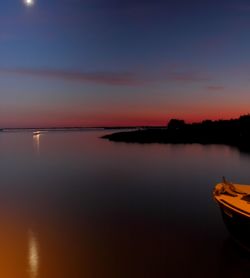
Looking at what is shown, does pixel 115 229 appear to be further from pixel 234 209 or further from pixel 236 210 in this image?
pixel 236 210

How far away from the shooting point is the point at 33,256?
13.1m

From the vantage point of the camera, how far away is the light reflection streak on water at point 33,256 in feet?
38.7

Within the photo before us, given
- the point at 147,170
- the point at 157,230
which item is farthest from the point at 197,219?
the point at 147,170

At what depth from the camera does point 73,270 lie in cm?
1169

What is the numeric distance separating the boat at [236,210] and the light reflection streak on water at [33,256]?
26.4 feet

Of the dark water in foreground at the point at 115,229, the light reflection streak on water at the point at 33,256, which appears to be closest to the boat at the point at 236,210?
the dark water in foreground at the point at 115,229

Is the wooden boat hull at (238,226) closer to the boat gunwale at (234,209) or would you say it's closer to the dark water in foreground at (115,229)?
the boat gunwale at (234,209)

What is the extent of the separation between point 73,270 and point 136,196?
13.6 meters

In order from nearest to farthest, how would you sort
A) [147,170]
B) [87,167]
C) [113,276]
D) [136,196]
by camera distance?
[113,276] < [136,196] < [147,170] < [87,167]

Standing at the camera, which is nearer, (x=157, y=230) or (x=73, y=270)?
(x=73, y=270)

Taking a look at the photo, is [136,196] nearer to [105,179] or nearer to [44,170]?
[105,179]

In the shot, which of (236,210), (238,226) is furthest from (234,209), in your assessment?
(238,226)

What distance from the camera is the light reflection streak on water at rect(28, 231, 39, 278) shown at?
38.7 ft

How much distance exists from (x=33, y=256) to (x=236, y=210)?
8.65 metres
